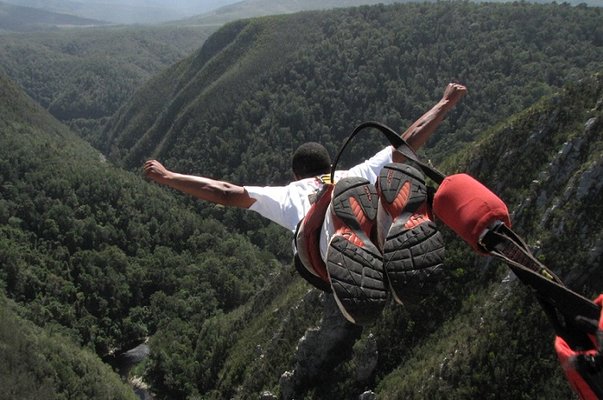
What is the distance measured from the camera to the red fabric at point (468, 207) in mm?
4203

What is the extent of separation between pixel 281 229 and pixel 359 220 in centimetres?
10825

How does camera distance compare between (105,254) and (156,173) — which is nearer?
(156,173)

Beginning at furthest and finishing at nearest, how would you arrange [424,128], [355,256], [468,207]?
[424,128] < [355,256] < [468,207]

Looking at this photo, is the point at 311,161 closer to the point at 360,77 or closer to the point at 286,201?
the point at 286,201

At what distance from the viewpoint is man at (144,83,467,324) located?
4922 mm

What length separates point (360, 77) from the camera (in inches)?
5595

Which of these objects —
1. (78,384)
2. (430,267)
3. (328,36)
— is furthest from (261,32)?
(430,267)

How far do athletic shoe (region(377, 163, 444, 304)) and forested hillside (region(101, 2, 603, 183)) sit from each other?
100793 millimetres

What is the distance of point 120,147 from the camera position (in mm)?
181875

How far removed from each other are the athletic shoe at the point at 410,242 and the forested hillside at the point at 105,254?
7918 centimetres

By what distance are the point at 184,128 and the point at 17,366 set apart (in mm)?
106000

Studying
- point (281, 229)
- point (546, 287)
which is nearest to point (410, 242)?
point (546, 287)

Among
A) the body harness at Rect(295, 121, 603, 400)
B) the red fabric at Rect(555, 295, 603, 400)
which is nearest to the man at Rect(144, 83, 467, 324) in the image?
the body harness at Rect(295, 121, 603, 400)

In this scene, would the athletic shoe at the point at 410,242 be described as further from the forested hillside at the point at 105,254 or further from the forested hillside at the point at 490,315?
the forested hillside at the point at 105,254
